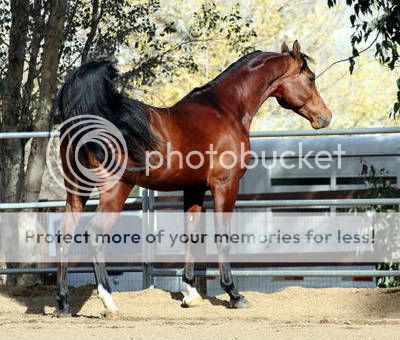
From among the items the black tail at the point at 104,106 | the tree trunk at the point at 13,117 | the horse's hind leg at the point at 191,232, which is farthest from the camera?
the tree trunk at the point at 13,117

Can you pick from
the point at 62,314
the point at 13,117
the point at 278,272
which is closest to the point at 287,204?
the point at 278,272

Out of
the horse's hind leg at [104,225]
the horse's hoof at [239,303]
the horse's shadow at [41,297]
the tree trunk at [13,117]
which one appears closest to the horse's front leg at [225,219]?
the horse's hoof at [239,303]

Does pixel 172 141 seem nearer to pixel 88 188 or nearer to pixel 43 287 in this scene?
pixel 88 188

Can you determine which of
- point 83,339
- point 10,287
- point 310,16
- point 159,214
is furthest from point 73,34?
point 310,16

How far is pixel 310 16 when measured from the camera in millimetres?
30078

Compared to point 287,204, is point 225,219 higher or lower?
lower

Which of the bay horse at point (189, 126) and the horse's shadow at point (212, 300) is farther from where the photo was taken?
the horse's shadow at point (212, 300)

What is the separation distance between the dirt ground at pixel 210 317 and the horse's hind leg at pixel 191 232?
0.36 ft

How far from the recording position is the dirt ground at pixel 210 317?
5703 mm

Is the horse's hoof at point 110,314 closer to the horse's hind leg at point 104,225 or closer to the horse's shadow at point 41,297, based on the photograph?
the horse's hind leg at point 104,225

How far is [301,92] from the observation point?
7.80 m

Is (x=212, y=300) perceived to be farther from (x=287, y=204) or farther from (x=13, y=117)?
(x=13, y=117)

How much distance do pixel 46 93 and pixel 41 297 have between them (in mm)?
2872
